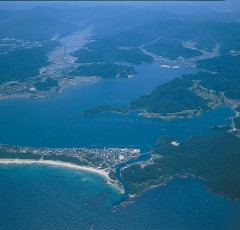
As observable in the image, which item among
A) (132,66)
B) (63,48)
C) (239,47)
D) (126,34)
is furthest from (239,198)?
(126,34)

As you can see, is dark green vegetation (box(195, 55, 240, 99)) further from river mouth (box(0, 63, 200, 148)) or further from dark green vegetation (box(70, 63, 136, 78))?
dark green vegetation (box(70, 63, 136, 78))

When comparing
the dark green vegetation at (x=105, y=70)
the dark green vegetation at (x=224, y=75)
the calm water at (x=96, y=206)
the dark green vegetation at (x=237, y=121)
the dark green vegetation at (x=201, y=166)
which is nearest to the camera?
the calm water at (x=96, y=206)

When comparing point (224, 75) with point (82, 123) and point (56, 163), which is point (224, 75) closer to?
point (82, 123)

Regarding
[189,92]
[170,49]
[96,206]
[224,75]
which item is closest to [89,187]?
[96,206]

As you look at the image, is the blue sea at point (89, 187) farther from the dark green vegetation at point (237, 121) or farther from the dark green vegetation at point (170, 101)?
the dark green vegetation at point (170, 101)

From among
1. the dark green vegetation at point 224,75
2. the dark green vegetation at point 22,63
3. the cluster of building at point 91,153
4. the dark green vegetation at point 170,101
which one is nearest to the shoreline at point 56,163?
the cluster of building at point 91,153

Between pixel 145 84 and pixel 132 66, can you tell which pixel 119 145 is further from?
pixel 132 66

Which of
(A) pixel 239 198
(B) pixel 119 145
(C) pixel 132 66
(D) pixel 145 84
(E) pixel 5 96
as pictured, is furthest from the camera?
(C) pixel 132 66
